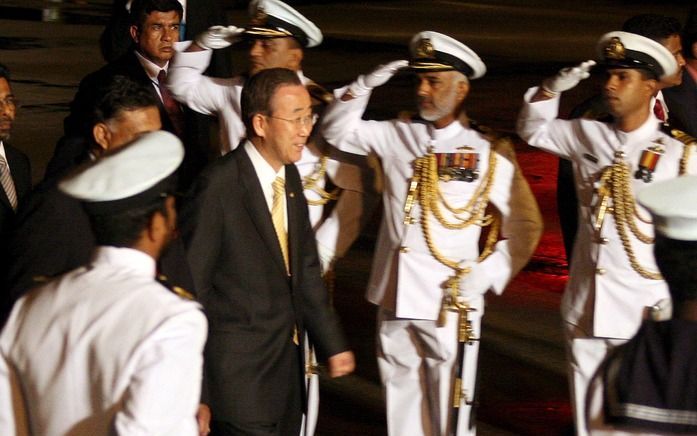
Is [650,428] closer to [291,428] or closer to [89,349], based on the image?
[89,349]

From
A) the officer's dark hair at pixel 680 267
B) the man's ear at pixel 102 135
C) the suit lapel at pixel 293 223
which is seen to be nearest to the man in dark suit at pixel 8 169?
the man's ear at pixel 102 135

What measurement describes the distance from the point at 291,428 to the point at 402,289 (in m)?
0.78

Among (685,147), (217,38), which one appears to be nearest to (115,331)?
(685,147)

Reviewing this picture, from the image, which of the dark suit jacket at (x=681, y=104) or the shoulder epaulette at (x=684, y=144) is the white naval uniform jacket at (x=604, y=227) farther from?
the dark suit jacket at (x=681, y=104)

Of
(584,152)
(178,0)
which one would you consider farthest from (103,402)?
(178,0)

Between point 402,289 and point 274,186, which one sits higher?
point 274,186

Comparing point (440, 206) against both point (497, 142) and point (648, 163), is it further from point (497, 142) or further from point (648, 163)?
point (648, 163)

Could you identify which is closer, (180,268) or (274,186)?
(180,268)

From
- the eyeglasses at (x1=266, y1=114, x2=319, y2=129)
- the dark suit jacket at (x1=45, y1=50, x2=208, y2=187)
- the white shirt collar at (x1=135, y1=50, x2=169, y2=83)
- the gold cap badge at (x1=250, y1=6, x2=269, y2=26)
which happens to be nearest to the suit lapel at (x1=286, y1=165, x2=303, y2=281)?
the eyeglasses at (x1=266, y1=114, x2=319, y2=129)

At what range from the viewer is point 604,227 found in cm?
510

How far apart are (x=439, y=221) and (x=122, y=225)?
89.3 inches

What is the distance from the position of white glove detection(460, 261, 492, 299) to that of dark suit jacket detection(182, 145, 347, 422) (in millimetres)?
839

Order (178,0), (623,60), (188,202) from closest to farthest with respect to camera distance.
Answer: (188,202), (623,60), (178,0)

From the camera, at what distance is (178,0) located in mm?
6441
